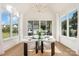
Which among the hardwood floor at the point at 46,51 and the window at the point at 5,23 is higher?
the window at the point at 5,23

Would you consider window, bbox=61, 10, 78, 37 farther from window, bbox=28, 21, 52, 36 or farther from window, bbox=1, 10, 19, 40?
window, bbox=1, 10, 19, 40

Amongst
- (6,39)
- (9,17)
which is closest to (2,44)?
(6,39)

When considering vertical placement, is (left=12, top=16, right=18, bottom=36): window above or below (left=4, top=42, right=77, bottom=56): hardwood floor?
above

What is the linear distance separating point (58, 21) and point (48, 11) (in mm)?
277

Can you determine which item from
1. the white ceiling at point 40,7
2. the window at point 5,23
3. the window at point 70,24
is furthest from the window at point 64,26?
the window at point 5,23

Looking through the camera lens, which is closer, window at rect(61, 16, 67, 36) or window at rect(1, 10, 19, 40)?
window at rect(1, 10, 19, 40)

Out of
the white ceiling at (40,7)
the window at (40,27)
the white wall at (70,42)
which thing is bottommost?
the white wall at (70,42)

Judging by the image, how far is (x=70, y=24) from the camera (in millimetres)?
2777

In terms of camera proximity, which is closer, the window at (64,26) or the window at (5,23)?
the window at (5,23)

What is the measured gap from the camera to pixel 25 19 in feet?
9.00

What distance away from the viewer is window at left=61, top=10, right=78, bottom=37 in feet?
8.89

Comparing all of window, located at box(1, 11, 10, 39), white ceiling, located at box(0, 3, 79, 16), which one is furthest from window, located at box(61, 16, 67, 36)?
window, located at box(1, 11, 10, 39)

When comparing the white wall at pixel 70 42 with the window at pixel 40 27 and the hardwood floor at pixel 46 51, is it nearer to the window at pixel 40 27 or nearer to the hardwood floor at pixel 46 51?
the hardwood floor at pixel 46 51

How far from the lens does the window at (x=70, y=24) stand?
271 cm
